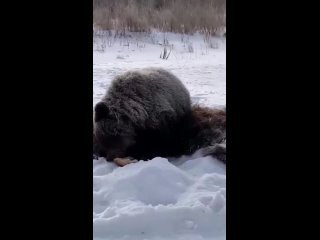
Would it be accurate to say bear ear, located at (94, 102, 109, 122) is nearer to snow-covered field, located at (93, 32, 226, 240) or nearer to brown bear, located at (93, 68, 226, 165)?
brown bear, located at (93, 68, 226, 165)

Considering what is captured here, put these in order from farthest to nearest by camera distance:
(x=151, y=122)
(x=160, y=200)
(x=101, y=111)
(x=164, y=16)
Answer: (x=164, y=16), (x=151, y=122), (x=101, y=111), (x=160, y=200)

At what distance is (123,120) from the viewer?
4742mm

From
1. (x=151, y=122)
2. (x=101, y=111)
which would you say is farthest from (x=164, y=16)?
(x=101, y=111)

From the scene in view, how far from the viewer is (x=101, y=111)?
4.71 metres

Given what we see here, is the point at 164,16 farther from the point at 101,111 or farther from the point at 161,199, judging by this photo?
the point at 161,199

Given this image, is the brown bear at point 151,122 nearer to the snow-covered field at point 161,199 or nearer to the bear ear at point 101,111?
the bear ear at point 101,111

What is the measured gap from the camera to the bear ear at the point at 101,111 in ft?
15.4

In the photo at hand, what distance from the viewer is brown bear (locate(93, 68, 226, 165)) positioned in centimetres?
474

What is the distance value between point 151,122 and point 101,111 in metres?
0.52

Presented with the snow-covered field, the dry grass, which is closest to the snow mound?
the snow-covered field

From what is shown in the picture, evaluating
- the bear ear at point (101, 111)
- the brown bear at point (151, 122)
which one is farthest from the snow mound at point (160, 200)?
the bear ear at point (101, 111)
